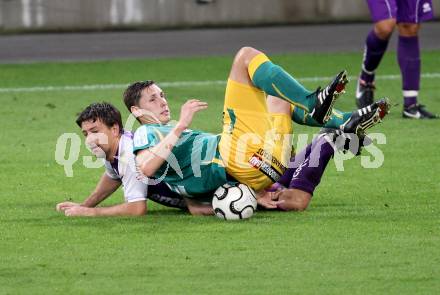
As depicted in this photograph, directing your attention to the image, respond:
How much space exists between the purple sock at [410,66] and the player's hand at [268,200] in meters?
4.19

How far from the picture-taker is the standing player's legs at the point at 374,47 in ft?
40.7

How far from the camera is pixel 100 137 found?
805 centimetres

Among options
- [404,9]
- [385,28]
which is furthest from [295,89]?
[385,28]

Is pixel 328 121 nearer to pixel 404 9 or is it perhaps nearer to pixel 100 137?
pixel 100 137

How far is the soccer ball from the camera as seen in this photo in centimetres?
795

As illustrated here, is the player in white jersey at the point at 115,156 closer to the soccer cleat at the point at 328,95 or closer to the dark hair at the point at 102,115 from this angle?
the dark hair at the point at 102,115

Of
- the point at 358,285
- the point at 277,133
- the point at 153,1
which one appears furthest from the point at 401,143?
the point at 153,1

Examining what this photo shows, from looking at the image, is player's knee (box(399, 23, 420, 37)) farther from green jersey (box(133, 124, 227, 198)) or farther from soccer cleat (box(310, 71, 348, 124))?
green jersey (box(133, 124, 227, 198))

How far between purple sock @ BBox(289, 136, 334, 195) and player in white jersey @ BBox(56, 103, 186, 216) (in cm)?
79

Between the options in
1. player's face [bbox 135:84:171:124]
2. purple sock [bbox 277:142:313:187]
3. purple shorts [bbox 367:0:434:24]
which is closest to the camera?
player's face [bbox 135:84:171:124]

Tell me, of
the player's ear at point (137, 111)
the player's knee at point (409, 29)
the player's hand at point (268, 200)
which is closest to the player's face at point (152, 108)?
the player's ear at point (137, 111)

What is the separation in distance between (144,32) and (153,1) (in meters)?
0.52

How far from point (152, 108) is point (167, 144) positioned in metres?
0.57

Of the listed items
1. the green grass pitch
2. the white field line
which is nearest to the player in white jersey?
the green grass pitch
